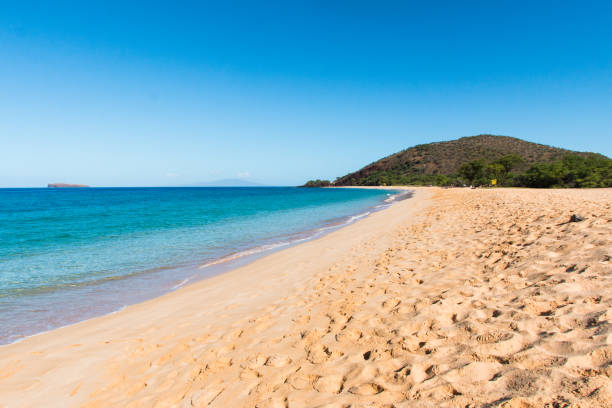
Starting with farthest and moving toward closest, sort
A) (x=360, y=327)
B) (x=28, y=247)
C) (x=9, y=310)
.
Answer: (x=28, y=247) → (x=9, y=310) → (x=360, y=327)

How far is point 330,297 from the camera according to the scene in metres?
5.71

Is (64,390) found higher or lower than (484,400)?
lower

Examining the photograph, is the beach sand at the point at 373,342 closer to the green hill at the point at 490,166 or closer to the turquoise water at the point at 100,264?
the turquoise water at the point at 100,264

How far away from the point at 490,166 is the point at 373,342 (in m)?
74.2

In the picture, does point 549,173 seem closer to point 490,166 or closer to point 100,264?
point 490,166

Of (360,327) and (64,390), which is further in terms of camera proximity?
(360,327)

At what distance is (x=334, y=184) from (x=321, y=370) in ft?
637

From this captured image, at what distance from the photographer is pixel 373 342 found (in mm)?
3615

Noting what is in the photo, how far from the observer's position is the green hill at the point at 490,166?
4534 centimetres

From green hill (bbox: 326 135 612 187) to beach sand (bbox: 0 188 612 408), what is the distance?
50.0 meters

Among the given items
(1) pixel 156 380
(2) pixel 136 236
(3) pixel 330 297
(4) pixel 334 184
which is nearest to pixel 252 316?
(3) pixel 330 297

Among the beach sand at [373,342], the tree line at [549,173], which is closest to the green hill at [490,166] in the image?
the tree line at [549,173]

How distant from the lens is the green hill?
4534cm

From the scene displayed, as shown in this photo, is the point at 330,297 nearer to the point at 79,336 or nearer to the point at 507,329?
the point at 507,329
